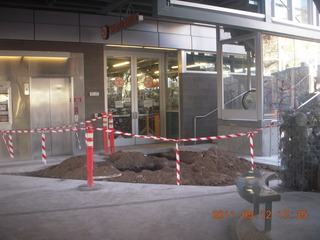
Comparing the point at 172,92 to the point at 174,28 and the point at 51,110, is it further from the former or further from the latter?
the point at 51,110

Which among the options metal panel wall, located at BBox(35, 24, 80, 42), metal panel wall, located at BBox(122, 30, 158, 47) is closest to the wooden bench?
metal panel wall, located at BBox(35, 24, 80, 42)

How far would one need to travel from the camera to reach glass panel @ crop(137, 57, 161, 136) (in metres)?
14.5

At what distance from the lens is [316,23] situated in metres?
12.1

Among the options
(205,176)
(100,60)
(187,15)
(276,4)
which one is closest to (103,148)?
(100,60)

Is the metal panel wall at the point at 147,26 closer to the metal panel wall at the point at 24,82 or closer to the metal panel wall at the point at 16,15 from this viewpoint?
the metal panel wall at the point at 24,82

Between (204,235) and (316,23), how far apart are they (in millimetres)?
9467

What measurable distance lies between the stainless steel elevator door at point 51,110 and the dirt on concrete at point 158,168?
2332 millimetres

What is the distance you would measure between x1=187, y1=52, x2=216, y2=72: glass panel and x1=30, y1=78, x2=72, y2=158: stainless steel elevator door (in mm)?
4576

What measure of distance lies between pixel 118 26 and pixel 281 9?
473 centimetres

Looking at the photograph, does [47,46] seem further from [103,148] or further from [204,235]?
[204,235]

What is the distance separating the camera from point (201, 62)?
1460 centimetres

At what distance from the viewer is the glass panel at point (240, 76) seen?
11828mm

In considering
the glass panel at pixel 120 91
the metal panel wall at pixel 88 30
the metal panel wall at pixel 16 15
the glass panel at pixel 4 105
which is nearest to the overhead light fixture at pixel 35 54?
the metal panel wall at pixel 88 30

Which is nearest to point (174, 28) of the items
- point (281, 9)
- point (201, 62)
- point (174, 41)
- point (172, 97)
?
point (174, 41)
